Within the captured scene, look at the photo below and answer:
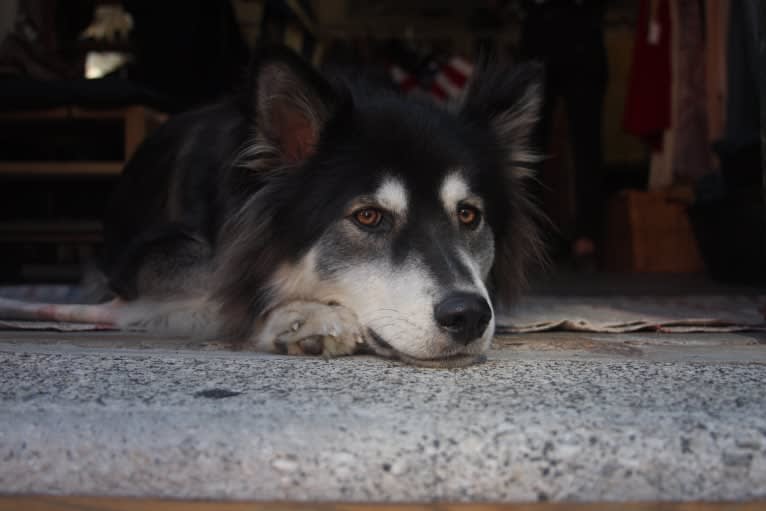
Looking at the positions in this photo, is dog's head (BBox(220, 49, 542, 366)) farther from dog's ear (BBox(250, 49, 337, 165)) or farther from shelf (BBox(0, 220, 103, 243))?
shelf (BBox(0, 220, 103, 243))

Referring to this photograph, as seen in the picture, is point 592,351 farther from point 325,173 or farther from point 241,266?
point 241,266

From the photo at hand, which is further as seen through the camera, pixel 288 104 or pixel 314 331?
pixel 288 104

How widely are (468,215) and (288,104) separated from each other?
664 mm

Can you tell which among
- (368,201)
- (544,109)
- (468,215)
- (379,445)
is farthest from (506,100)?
(544,109)

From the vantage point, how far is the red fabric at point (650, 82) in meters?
6.11

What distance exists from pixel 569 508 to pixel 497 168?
62.5 inches

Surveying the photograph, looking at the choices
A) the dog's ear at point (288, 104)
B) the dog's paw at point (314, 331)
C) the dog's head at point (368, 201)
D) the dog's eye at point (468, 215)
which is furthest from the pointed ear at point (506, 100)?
the dog's paw at point (314, 331)

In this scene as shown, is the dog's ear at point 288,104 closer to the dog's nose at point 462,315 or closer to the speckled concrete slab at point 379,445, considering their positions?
the dog's nose at point 462,315

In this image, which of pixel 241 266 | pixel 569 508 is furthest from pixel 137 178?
pixel 569 508

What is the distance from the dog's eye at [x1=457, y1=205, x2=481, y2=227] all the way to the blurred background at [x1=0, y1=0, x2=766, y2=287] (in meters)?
0.86

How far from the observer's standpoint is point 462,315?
1.97 metres

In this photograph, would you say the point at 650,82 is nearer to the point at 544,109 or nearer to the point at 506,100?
the point at 544,109

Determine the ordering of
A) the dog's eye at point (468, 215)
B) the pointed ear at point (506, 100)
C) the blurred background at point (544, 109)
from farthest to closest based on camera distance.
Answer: the blurred background at point (544, 109) < the pointed ear at point (506, 100) < the dog's eye at point (468, 215)

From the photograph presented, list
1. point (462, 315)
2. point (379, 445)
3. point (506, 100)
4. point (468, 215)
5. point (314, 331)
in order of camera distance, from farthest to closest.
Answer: point (506, 100)
point (468, 215)
point (314, 331)
point (462, 315)
point (379, 445)
